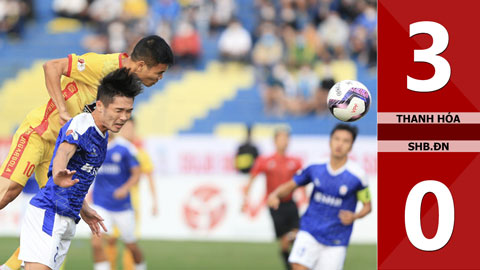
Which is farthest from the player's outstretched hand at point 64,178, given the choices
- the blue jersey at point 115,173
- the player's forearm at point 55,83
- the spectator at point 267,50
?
the spectator at point 267,50

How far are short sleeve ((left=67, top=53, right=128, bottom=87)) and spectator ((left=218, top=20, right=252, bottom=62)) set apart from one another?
13.7 m

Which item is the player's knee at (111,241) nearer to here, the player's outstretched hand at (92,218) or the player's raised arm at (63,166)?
the player's outstretched hand at (92,218)

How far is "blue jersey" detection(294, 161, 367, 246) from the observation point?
788cm

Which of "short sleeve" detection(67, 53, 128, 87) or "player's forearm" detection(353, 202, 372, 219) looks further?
"player's forearm" detection(353, 202, 372, 219)

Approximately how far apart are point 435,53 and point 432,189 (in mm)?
757

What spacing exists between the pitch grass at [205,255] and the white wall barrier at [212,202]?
0.45m

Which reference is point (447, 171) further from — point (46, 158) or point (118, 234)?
point (118, 234)

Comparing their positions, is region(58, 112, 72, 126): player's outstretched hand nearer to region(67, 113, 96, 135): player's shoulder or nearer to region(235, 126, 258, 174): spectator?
region(67, 113, 96, 135): player's shoulder

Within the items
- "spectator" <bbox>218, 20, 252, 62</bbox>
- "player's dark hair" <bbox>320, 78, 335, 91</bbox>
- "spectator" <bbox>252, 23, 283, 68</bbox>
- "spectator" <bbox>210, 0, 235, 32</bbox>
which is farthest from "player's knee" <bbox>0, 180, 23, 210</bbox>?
"spectator" <bbox>210, 0, 235, 32</bbox>

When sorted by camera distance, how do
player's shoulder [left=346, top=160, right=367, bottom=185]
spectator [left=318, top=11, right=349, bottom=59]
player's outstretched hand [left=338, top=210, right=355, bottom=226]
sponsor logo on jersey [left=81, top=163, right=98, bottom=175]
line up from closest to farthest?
1. sponsor logo on jersey [left=81, top=163, right=98, bottom=175]
2. player's outstretched hand [left=338, top=210, right=355, bottom=226]
3. player's shoulder [left=346, top=160, right=367, bottom=185]
4. spectator [left=318, top=11, right=349, bottom=59]

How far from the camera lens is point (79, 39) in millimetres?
21594

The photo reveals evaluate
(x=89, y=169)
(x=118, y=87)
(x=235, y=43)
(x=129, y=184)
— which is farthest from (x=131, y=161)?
(x=235, y=43)

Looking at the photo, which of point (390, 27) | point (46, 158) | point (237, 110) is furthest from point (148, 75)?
point (237, 110)

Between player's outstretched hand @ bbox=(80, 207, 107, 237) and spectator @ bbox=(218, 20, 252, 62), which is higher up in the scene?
spectator @ bbox=(218, 20, 252, 62)
